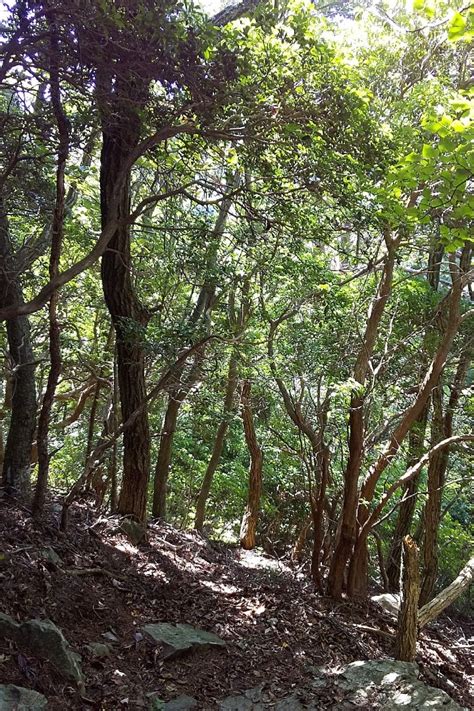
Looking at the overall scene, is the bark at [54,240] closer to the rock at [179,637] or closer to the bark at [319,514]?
the rock at [179,637]

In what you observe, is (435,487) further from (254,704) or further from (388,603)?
(254,704)

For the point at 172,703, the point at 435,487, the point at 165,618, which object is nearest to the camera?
the point at 172,703

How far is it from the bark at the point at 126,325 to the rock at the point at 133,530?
138mm

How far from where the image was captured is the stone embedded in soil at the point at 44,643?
3.39 metres

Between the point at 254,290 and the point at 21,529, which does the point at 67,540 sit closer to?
the point at 21,529

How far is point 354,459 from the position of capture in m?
6.66

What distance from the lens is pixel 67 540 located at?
17.5 feet

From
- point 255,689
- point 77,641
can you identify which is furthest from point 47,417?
point 255,689

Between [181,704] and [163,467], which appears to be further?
[163,467]

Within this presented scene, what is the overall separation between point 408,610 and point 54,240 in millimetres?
4792

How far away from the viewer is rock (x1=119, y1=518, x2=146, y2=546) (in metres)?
6.47

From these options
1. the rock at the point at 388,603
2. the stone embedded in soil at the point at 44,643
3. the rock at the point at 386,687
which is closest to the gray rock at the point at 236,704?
the rock at the point at 386,687

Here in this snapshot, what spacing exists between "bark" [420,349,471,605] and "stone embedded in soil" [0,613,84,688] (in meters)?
6.74

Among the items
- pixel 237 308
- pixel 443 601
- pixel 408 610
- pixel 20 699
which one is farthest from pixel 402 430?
pixel 20 699
